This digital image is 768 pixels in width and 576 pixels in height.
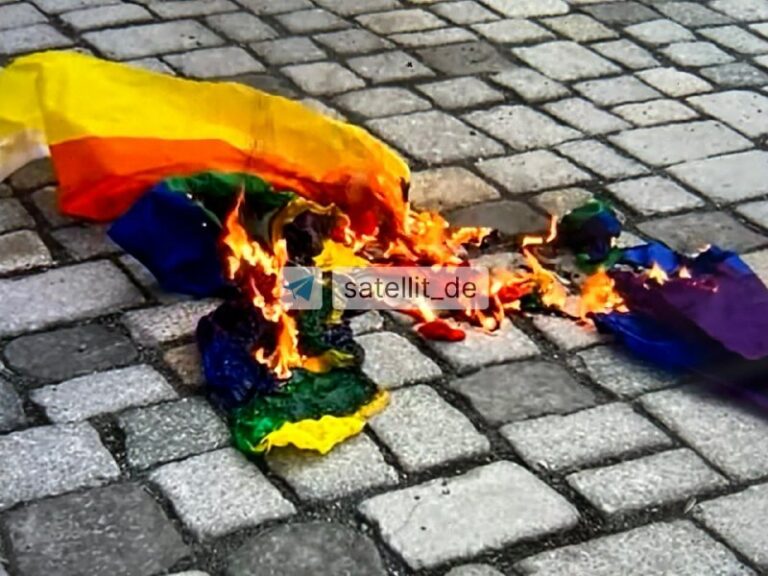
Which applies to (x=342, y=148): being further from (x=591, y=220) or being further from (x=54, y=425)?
(x=54, y=425)

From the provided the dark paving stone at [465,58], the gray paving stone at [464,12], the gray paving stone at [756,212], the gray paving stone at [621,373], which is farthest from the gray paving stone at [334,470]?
the gray paving stone at [464,12]

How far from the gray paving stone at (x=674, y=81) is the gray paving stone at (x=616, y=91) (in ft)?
0.17

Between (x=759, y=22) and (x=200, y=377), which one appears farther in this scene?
(x=759, y=22)

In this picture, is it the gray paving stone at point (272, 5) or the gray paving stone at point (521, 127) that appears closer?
the gray paving stone at point (521, 127)

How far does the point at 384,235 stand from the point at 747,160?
145 cm

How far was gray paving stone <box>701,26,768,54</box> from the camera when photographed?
5834 mm

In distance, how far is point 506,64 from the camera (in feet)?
18.1

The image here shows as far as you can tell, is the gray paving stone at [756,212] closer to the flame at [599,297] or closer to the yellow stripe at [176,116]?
the flame at [599,297]

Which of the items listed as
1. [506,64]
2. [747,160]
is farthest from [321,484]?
[506,64]

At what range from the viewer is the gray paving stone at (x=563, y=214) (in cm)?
→ 376

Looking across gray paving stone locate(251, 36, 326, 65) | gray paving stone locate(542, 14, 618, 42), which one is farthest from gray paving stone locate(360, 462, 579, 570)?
gray paving stone locate(542, 14, 618, 42)

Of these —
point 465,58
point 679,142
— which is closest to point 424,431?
point 679,142

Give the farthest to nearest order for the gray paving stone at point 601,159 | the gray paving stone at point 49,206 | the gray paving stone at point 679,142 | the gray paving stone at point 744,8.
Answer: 1. the gray paving stone at point 744,8
2. the gray paving stone at point 679,142
3. the gray paving stone at point 601,159
4. the gray paving stone at point 49,206

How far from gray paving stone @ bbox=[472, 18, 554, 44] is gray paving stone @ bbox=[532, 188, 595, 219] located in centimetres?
140
